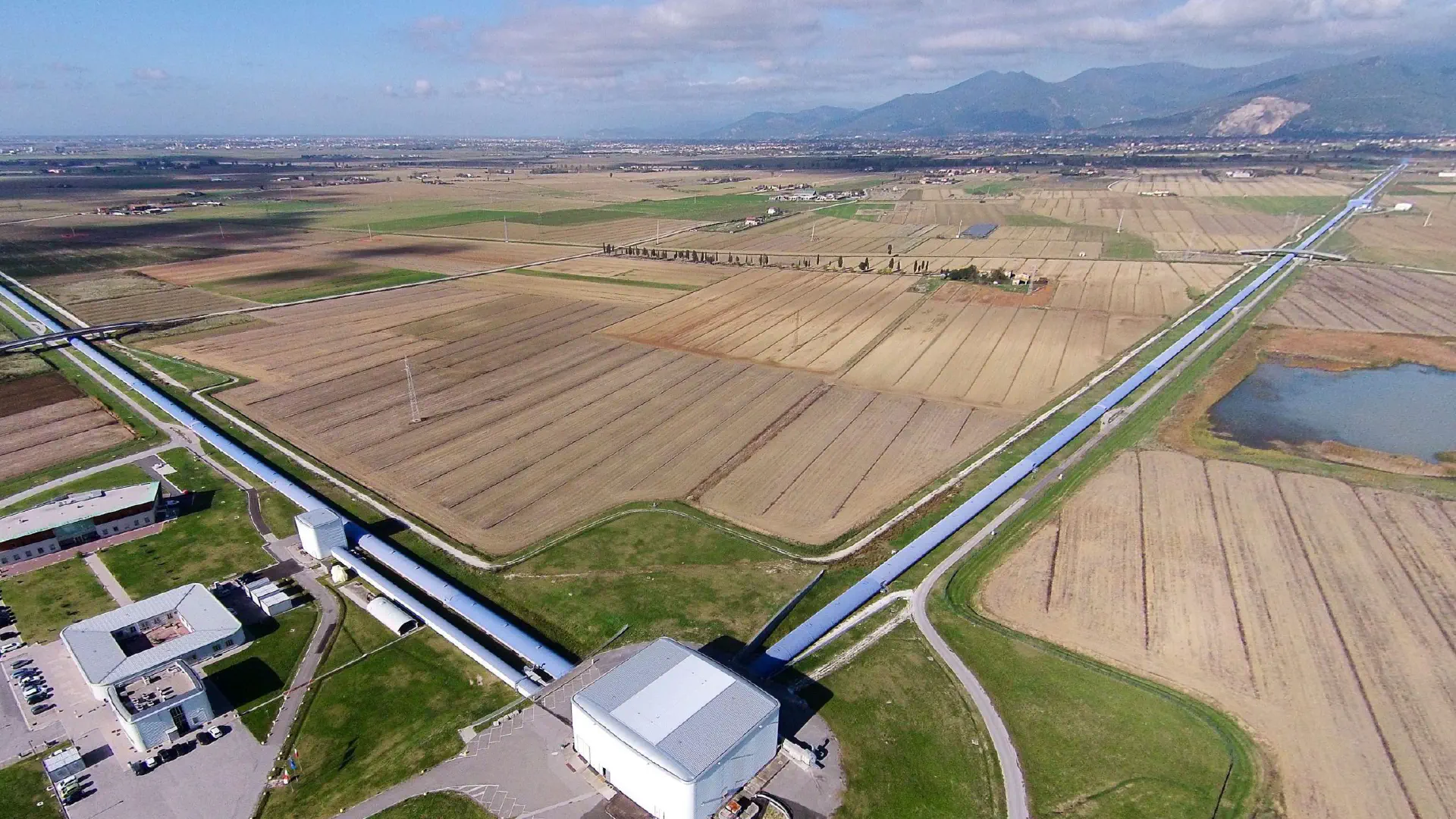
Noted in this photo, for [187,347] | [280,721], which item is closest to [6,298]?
[187,347]

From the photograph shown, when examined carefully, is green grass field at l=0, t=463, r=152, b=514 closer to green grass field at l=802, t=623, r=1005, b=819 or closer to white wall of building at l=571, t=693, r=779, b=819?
white wall of building at l=571, t=693, r=779, b=819

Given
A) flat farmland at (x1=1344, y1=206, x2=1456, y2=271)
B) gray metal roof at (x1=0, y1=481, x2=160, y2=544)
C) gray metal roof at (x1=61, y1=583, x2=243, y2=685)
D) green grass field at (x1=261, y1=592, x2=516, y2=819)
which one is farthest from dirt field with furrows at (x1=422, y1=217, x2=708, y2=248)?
flat farmland at (x1=1344, y1=206, x2=1456, y2=271)

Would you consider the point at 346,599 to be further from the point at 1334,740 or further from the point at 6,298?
the point at 6,298

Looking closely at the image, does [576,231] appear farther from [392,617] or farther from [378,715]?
[378,715]

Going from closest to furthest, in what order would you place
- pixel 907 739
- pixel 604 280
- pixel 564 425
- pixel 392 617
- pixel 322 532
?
pixel 907 739
pixel 392 617
pixel 322 532
pixel 564 425
pixel 604 280

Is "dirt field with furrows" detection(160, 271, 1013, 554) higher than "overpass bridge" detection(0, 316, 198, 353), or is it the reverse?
"overpass bridge" detection(0, 316, 198, 353)

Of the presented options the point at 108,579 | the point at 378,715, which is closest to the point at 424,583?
the point at 378,715

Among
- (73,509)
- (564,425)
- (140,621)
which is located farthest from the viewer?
(564,425)
